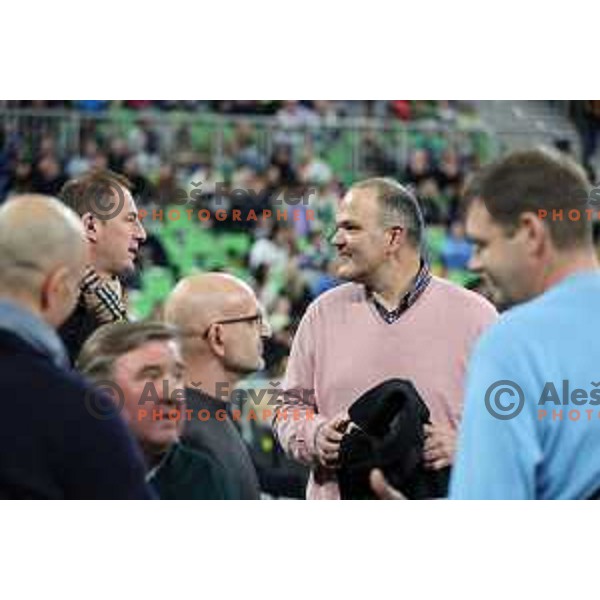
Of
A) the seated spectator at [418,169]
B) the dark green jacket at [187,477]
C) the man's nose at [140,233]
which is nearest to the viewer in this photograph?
the dark green jacket at [187,477]

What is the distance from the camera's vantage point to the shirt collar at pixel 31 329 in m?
1.49

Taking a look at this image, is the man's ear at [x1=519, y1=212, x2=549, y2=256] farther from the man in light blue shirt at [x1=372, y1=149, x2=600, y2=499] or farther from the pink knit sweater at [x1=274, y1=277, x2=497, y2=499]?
the pink knit sweater at [x1=274, y1=277, x2=497, y2=499]

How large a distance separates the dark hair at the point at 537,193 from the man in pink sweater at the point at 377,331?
0.68 metres

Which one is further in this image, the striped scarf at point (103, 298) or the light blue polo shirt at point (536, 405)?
the striped scarf at point (103, 298)

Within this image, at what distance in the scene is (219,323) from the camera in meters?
2.15

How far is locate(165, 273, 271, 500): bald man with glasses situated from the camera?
2.04 m

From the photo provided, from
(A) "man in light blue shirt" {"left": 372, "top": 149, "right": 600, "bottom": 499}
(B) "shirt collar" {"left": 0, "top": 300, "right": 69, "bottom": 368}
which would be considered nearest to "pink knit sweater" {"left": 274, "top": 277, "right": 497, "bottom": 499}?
(A) "man in light blue shirt" {"left": 372, "top": 149, "right": 600, "bottom": 499}

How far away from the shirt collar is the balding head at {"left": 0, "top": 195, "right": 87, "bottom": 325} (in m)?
0.02

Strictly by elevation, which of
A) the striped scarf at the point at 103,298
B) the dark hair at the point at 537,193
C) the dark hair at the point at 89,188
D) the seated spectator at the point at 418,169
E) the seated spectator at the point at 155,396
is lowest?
the seated spectator at the point at 155,396

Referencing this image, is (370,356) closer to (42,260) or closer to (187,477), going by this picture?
(187,477)

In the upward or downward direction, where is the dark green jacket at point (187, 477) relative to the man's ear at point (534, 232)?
downward

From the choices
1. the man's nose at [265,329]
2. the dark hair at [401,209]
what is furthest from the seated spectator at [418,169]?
the man's nose at [265,329]

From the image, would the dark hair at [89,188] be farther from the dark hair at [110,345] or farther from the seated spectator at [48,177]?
the dark hair at [110,345]
